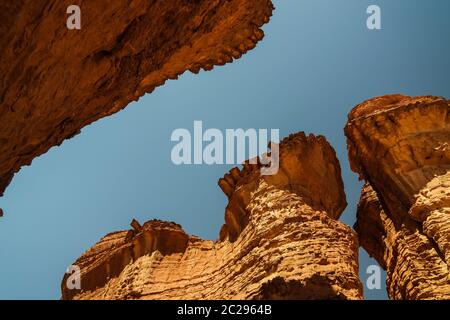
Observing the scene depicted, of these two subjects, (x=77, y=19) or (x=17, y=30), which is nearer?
(x=17, y=30)

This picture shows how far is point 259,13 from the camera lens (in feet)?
68.0

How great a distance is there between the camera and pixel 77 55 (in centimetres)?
1215

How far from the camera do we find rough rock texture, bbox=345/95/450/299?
74.3ft

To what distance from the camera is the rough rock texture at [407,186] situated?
74.3 feet

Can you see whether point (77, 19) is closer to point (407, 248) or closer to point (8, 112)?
point (8, 112)

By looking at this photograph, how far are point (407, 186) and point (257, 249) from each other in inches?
440

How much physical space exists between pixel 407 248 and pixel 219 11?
16.3 m

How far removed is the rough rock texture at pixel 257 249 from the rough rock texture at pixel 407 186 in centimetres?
350
